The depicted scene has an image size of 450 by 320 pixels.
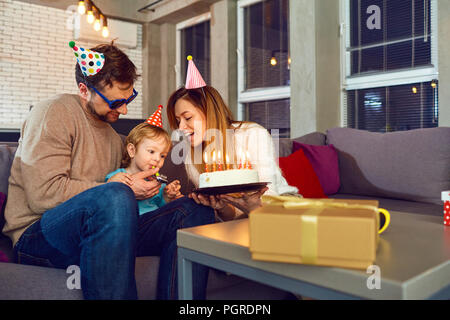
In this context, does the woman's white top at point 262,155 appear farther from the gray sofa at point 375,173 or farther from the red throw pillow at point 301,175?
the red throw pillow at point 301,175

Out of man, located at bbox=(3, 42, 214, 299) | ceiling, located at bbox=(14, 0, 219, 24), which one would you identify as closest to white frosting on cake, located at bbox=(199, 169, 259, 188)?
man, located at bbox=(3, 42, 214, 299)

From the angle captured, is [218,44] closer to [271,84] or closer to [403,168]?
[271,84]

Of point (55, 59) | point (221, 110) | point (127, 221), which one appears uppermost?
point (55, 59)

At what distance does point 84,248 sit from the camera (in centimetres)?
114

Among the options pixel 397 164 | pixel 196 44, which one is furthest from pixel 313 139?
pixel 196 44

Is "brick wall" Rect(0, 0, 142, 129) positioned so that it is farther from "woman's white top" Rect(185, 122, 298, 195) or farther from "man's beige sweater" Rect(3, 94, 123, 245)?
"woman's white top" Rect(185, 122, 298, 195)

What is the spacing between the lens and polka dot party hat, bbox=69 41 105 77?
1.49 metres

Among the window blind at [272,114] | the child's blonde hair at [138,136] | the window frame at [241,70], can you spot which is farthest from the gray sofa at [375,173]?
the window frame at [241,70]

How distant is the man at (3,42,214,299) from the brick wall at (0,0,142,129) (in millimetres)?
4378

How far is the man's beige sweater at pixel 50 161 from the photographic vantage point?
4.30 ft

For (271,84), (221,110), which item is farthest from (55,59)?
(221,110)

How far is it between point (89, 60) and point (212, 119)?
560 millimetres

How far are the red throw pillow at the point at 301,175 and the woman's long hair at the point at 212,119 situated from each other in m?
0.80

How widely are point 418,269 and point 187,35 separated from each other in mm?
5988
